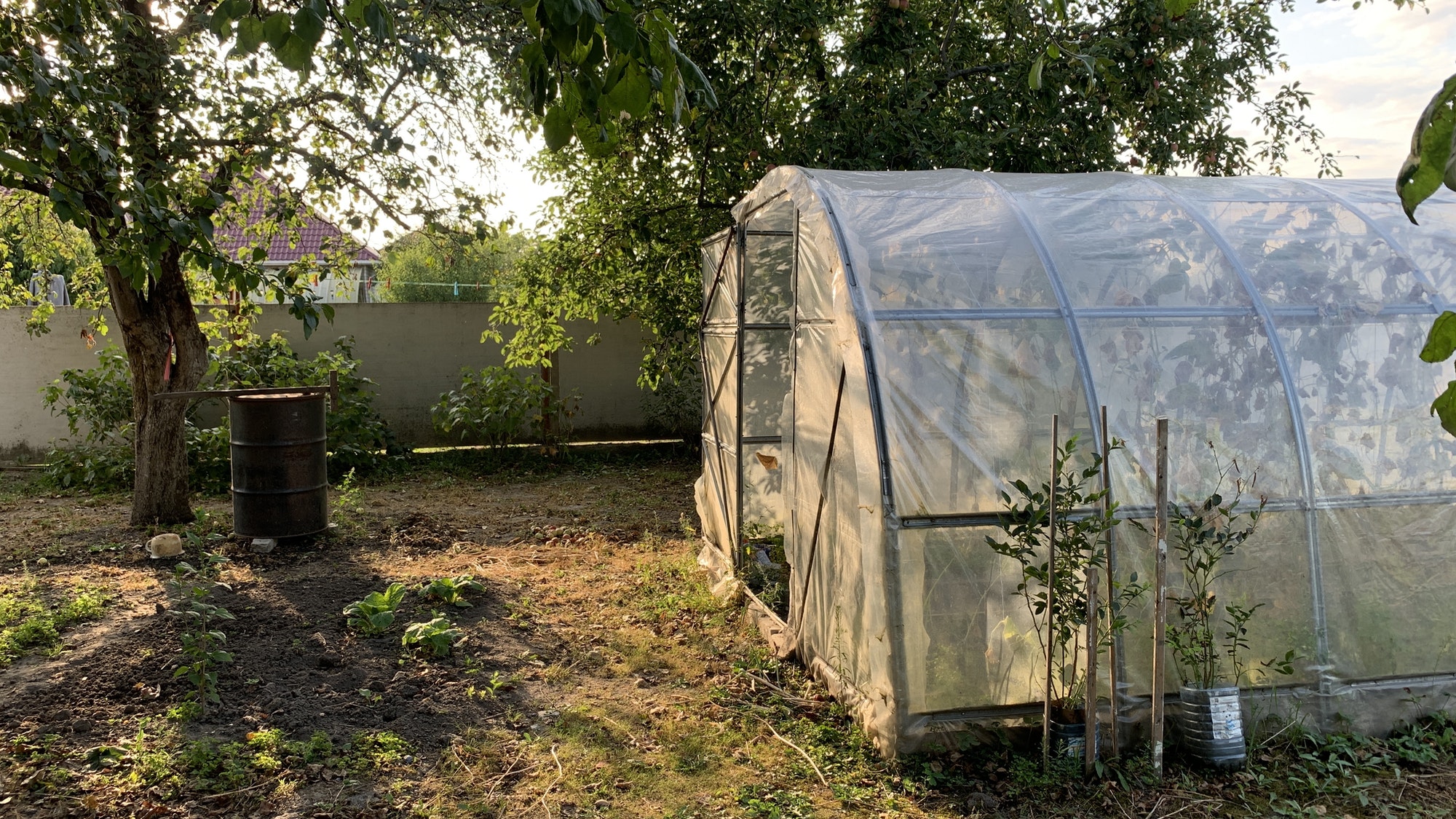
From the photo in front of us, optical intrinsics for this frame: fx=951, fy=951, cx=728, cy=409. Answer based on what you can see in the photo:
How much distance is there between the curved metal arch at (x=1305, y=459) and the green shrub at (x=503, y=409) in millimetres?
8600

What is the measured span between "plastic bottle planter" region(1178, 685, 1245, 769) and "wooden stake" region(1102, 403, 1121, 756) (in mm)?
307

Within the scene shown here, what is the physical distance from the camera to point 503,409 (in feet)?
38.0

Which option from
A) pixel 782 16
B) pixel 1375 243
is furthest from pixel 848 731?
pixel 782 16

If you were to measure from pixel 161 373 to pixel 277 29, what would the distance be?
23.4 feet

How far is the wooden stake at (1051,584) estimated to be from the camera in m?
3.84

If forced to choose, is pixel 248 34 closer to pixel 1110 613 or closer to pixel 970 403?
pixel 970 403

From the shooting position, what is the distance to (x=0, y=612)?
5.43 metres

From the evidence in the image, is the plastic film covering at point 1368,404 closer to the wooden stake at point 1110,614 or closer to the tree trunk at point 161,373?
the wooden stake at point 1110,614

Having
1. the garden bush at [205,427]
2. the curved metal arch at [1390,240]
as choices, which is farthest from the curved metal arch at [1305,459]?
the garden bush at [205,427]

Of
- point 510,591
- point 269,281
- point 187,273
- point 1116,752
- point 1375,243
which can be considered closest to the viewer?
point 1116,752

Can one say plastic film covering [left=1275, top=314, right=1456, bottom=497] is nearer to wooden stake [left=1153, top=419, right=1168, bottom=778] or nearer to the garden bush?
wooden stake [left=1153, top=419, right=1168, bottom=778]

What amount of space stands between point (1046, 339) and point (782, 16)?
4070 millimetres

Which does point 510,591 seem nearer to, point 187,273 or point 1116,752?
point 1116,752

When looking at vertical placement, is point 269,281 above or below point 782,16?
below
